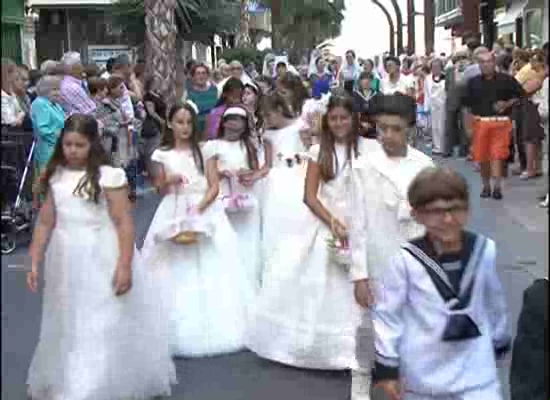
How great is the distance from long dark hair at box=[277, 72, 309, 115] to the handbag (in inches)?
39.0

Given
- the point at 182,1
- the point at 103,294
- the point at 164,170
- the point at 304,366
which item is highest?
the point at 182,1

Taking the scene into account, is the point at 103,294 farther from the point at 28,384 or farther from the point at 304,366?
the point at 304,366

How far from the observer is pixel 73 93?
39.3 feet

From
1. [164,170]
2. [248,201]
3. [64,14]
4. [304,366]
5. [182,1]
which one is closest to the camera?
[304,366]

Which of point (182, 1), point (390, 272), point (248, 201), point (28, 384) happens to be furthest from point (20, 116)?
point (182, 1)

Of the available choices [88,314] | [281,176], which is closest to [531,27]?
[281,176]

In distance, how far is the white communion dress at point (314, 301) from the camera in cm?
637

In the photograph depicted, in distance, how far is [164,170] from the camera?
739 cm

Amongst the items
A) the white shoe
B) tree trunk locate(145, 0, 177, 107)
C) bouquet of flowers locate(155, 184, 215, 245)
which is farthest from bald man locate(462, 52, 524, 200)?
the white shoe

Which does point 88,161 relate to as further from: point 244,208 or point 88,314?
point 244,208

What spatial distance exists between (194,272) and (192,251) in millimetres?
141

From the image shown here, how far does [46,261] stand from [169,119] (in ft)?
6.78

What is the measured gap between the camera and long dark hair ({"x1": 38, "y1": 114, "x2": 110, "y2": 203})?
5535 mm

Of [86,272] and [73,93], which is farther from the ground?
[73,93]
